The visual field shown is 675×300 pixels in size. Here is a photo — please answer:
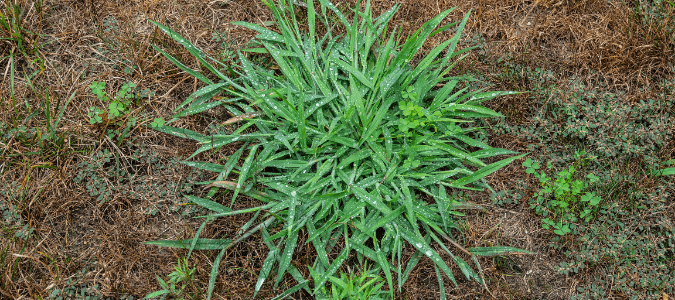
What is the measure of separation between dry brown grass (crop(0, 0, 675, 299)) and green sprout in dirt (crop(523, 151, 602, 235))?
0.08m

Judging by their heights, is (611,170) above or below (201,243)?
above

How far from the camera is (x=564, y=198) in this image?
2.10 meters

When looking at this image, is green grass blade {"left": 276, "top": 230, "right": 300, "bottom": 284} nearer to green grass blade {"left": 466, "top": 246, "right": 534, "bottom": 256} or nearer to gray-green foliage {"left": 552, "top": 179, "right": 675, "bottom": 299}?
green grass blade {"left": 466, "top": 246, "right": 534, "bottom": 256}

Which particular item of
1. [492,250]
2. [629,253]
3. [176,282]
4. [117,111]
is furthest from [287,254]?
[629,253]

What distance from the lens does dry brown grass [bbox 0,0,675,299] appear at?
2072 mm

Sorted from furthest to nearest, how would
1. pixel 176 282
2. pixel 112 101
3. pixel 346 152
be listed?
pixel 112 101
pixel 346 152
pixel 176 282

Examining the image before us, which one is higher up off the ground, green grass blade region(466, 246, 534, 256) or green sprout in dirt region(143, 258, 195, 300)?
green grass blade region(466, 246, 534, 256)

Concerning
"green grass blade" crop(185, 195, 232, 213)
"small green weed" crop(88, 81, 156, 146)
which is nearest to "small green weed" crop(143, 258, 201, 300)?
"green grass blade" crop(185, 195, 232, 213)

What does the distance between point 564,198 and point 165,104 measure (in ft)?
6.92

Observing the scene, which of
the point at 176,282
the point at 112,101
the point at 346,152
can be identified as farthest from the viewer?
the point at 112,101

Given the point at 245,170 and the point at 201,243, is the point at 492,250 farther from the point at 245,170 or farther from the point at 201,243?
the point at 201,243

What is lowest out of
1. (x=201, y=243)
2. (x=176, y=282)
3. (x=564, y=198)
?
(x=176, y=282)

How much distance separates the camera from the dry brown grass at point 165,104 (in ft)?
6.80

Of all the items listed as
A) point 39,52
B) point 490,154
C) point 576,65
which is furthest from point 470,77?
point 39,52
